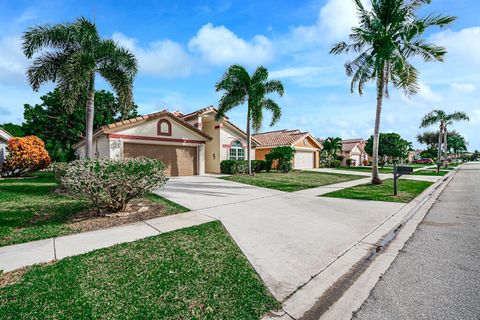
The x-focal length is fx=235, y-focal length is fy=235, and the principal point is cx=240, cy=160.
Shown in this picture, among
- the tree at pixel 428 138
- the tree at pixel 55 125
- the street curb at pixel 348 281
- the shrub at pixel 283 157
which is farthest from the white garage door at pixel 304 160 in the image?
the tree at pixel 428 138

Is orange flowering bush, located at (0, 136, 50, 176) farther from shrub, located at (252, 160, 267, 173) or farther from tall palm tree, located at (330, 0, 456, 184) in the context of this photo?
tall palm tree, located at (330, 0, 456, 184)

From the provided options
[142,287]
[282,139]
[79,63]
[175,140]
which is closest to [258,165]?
[282,139]

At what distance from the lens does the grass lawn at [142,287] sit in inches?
101

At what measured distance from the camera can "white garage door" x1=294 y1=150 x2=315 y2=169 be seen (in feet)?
94.5

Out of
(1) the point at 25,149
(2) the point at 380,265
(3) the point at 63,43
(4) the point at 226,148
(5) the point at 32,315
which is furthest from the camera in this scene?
(4) the point at 226,148

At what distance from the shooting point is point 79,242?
4.54 meters

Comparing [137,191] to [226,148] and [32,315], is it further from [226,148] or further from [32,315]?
[226,148]

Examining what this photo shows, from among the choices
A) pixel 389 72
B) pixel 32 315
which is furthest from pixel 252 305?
pixel 389 72

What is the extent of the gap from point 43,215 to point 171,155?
11063 millimetres

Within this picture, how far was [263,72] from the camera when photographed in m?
17.7

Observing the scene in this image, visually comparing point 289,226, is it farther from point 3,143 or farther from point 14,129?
point 14,129

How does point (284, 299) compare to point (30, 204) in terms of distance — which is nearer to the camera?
point (284, 299)

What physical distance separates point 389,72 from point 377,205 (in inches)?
354

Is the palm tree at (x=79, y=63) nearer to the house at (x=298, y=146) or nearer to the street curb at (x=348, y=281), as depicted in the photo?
the street curb at (x=348, y=281)
